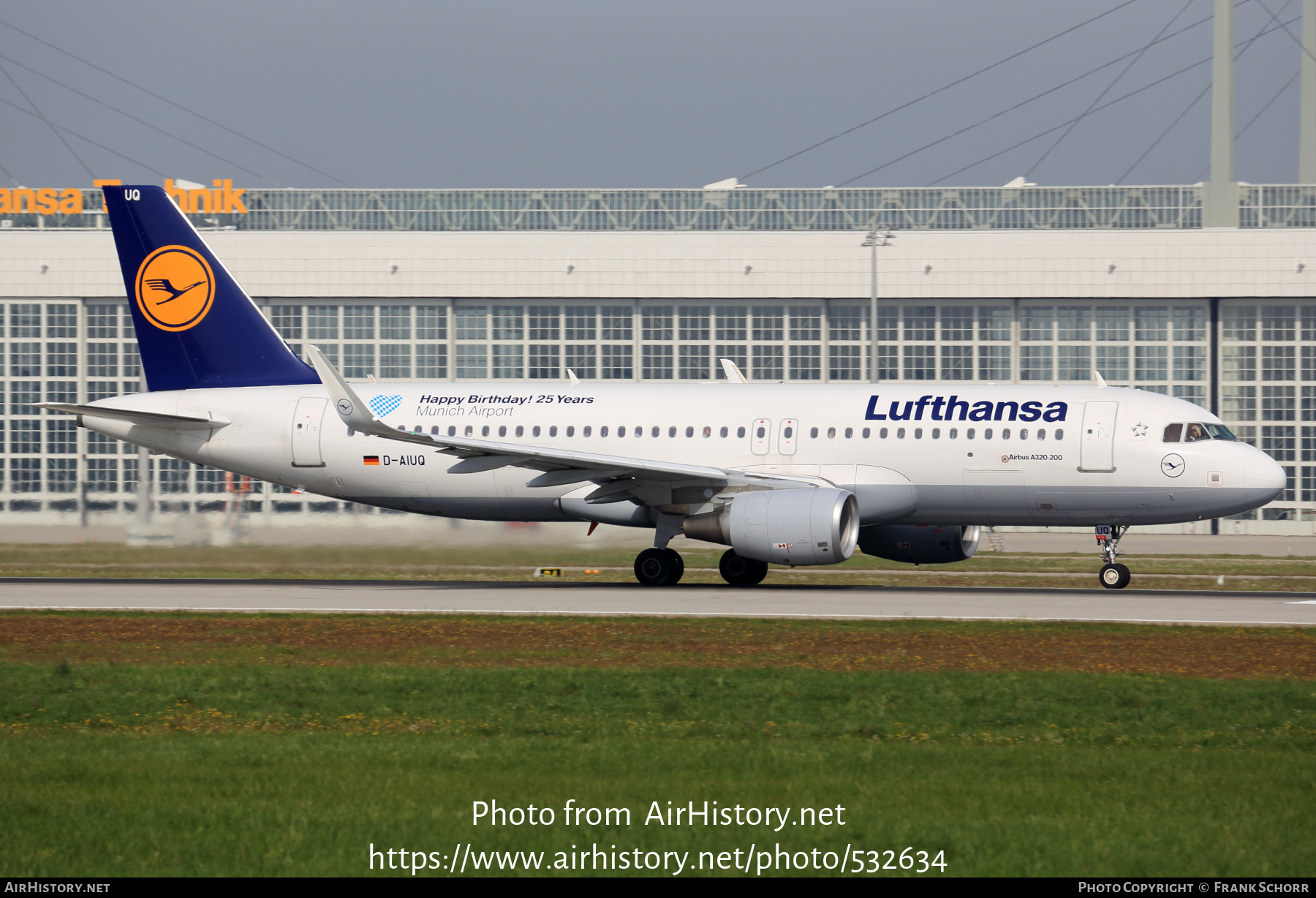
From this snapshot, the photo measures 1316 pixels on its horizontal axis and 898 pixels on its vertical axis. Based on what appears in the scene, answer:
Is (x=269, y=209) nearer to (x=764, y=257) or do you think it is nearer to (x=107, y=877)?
(x=764, y=257)

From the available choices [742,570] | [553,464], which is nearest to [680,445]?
[742,570]

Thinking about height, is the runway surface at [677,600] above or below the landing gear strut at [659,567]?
below

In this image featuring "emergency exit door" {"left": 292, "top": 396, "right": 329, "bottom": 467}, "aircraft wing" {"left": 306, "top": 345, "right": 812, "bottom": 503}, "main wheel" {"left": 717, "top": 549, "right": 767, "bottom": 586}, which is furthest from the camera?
"emergency exit door" {"left": 292, "top": 396, "right": 329, "bottom": 467}

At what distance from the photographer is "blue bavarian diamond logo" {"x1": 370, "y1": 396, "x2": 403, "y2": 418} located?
98.8ft

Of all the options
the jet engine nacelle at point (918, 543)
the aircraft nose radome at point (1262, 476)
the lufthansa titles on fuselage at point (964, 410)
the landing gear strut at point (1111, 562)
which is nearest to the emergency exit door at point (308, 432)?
the lufthansa titles on fuselage at point (964, 410)

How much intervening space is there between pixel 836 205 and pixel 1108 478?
30859 millimetres

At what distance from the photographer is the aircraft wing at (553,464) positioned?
2534cm

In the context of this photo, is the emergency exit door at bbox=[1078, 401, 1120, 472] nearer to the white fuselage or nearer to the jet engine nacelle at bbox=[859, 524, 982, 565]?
A: the white fuselage

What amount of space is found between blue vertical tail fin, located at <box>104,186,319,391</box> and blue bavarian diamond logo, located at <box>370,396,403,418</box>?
1.77 meters

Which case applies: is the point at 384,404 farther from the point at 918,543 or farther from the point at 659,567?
the point at 918,543

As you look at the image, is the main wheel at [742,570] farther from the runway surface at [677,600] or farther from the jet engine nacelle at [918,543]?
the jet engine nacelle at [918,543]

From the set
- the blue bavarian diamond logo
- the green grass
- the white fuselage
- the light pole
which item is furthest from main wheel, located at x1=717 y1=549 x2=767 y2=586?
the light pole

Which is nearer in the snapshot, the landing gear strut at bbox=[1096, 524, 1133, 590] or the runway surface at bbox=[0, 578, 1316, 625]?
the runway surface at bbox=[0, 578, 1316, 625]

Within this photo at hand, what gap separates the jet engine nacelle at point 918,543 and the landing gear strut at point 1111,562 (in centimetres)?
255
